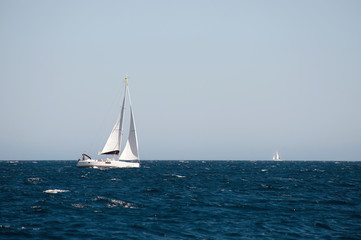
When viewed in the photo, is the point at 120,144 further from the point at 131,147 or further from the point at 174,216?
the point at 174,216

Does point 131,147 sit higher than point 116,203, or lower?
higher

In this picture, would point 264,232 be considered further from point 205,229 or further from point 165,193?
point 165,193

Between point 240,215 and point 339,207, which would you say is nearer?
point 240,215

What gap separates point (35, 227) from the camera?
17.5m

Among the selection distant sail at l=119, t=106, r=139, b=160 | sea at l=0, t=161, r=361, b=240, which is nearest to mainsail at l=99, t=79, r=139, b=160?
distant sail at l=119, t=106, r=139, b=160

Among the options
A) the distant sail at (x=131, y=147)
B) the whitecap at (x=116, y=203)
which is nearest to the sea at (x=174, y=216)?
the whitecap at (x=116, y=203)

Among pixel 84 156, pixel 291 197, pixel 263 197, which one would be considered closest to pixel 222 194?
pixel 263 197

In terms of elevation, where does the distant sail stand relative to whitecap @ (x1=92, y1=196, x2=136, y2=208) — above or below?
above

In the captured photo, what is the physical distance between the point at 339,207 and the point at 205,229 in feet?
43.9

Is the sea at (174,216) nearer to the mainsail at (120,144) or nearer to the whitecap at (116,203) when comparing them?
the whitecap at (116,203)

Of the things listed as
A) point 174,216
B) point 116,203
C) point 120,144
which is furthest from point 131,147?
point 174,216

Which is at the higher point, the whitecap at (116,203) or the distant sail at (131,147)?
the distant sail at (131,147)

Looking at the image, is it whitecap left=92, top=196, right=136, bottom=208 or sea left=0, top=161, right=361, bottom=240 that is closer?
sea left=0, top=161, right=361, bottom=240

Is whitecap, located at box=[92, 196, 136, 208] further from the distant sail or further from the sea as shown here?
the distant sail
